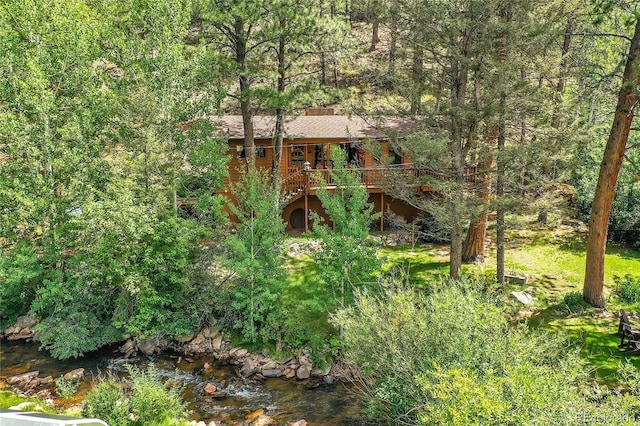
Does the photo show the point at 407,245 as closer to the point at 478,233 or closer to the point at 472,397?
the point at 478,233

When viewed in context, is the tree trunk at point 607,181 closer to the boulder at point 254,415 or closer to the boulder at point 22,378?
the boulder at point 254,415

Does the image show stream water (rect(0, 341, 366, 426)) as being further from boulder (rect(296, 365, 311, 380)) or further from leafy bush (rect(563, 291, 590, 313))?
leafy bush (rect(563, 291, 590, 313))

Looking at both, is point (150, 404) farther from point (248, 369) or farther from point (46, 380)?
point (46, 380)

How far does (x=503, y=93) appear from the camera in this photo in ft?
39.8

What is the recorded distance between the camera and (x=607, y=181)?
42.6ft

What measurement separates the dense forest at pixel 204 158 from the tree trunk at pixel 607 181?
0.17 ft

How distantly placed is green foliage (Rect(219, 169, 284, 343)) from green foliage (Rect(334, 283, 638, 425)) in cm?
376

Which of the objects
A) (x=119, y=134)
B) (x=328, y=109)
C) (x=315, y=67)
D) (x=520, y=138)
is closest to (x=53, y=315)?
(x=119, y=134)

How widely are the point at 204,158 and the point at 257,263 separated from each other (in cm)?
414

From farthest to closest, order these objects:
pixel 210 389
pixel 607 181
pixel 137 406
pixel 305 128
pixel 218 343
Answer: pixel 305 128
pixel 218 343
pixel 607 181
pixel 210 389
pixel 137 406

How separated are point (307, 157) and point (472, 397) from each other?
54.3 ft

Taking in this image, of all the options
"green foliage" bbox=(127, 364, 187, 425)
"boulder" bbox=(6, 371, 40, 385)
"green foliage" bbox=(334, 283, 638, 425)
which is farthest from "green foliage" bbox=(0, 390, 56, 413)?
"green foliage" bbox=(334, 283, 638, 425)

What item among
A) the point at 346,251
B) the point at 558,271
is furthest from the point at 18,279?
the point at 558,271

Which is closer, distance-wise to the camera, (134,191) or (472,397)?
(472,397)
